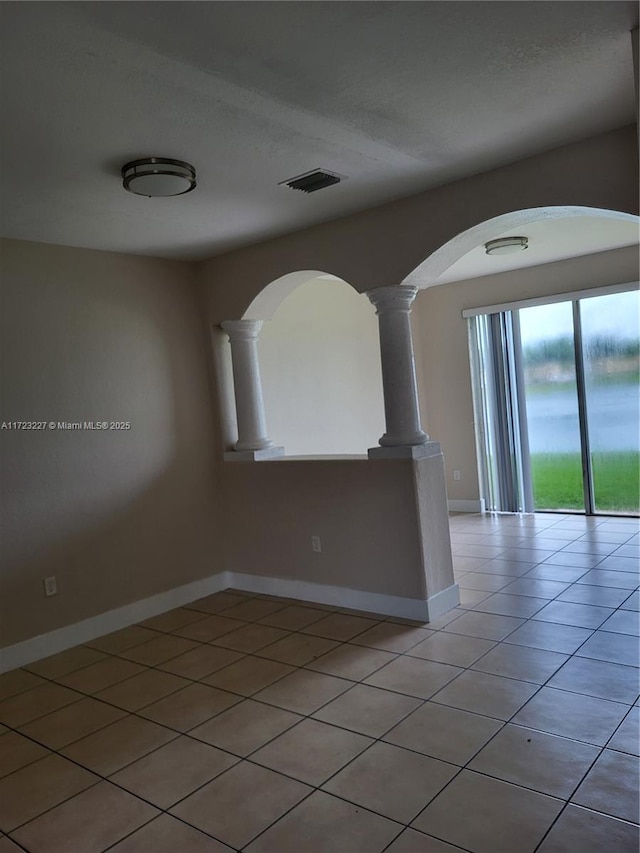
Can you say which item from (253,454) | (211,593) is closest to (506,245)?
(253,454)

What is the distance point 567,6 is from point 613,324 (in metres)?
4.57

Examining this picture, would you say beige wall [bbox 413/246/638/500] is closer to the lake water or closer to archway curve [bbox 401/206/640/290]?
the lake water

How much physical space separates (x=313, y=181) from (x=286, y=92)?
0.90 metres

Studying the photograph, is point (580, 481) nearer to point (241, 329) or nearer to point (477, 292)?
point (477, 292)

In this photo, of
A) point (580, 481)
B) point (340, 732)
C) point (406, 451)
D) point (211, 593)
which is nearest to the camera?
point (340, 732)

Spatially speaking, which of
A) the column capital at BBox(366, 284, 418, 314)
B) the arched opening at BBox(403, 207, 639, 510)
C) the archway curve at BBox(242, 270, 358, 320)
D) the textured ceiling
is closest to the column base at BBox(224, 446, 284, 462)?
the archway curve at BBox(242, 270, 358, 320)

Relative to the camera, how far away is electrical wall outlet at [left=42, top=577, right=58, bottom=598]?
366 cm

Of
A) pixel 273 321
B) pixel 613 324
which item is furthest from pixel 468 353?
pixel 273 321

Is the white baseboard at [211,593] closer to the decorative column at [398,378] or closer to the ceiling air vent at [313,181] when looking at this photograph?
the decorative column at [398,378]

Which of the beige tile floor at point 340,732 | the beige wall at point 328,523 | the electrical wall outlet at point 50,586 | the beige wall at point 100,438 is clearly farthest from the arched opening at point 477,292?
the electrical wall outlet at point 50,586

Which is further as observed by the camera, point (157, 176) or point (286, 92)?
point (157, 176)

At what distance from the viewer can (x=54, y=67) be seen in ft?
6.16

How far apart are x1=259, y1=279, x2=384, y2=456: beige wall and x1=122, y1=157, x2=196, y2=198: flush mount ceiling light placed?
2353 millimetres

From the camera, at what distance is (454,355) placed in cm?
688
